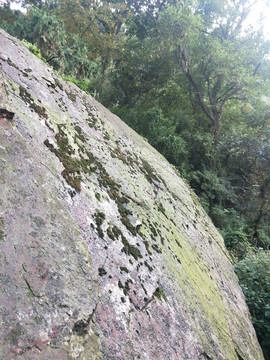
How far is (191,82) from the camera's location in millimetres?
14891

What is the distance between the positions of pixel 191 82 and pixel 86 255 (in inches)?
593

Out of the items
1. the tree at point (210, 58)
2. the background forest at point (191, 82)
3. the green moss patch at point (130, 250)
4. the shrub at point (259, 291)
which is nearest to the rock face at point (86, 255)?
the green moss patch at point (130, 250)

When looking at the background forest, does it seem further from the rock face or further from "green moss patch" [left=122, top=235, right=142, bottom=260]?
"green moss patch" [left=122, top=235, right=142, bottom=260]

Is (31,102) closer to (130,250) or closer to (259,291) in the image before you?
(130,250)

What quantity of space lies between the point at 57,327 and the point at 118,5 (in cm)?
1978

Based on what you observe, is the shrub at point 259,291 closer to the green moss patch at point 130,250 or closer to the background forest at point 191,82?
the green moss patch at point 130,250

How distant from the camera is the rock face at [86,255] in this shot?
4.28 ft

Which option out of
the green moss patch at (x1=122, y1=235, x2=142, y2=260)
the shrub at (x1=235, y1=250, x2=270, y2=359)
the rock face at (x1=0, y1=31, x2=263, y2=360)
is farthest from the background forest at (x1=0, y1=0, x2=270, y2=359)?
the green moss patch at (x1=122, y1=235, x2=142, y2=260)

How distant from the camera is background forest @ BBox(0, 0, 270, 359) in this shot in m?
11.4

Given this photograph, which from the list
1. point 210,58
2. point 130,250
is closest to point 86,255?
point 130,250

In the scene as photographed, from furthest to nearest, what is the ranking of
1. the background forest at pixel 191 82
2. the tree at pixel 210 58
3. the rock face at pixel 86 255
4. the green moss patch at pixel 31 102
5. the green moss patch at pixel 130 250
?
the tree at pixel 210 58
the background forest at pixel 191 82
the green moss patch at pixel 31 102
the green moss patch at pixel 130 250
the rock face at pixel 86 255

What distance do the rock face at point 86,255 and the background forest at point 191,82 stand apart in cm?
554

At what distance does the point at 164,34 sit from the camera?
45.6ft

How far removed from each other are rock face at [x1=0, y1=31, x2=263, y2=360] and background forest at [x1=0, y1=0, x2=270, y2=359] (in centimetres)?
554
